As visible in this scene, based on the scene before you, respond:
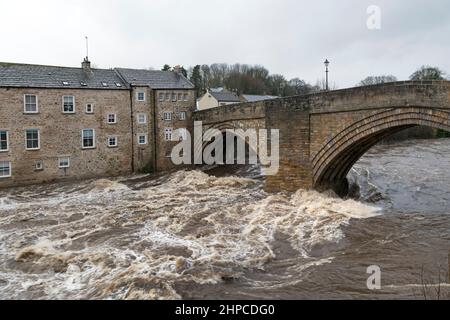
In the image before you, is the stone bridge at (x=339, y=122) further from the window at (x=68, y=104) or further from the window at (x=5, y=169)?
the window at (x=5, y=169)

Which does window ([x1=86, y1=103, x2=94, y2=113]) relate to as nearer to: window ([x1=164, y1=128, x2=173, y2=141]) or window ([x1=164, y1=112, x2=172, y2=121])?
window ([x1=164, y1=112, x2=172, y2=121])

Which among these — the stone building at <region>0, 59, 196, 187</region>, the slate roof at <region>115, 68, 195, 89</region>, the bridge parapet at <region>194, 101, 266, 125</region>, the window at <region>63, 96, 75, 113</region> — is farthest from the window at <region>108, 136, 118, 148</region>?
the bridge parapet at <region>194, 101, 266, 125</region>

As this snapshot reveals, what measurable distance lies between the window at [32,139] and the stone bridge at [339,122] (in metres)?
13.3

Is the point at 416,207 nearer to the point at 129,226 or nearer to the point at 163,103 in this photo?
the point at 129,226

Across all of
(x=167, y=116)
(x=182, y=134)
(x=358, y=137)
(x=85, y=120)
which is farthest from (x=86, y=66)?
(x=358, y=137)

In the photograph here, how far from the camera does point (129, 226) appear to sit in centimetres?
1298

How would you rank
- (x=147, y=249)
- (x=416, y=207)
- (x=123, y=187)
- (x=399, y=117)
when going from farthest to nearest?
1. (x=123, y=187)
2. (x=416, y=207)
3. (x=399, y=117)
4. (x=147, y=249)

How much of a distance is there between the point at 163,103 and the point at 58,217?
12629mm

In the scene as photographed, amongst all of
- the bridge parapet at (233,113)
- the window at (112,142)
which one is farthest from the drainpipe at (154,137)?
the bridge parapet at (233,113)

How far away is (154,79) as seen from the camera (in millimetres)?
26125

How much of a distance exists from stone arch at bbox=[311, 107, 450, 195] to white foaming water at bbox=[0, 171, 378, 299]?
3.38ft

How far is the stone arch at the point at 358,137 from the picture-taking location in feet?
36.9
